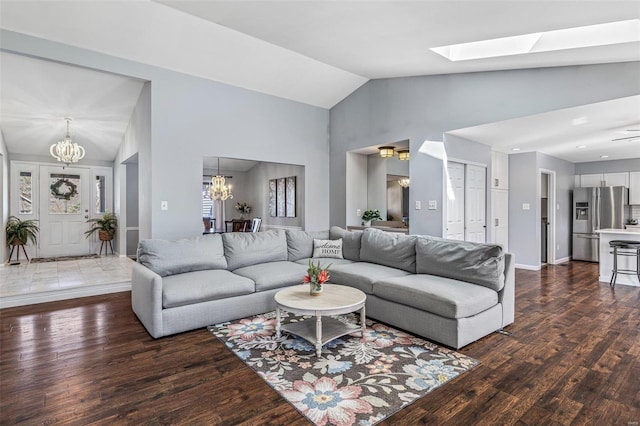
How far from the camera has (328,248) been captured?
4.71m

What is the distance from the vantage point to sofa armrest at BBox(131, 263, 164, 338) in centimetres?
299

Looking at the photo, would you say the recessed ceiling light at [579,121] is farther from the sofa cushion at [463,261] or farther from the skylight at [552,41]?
the sofa cushion at [463,261]

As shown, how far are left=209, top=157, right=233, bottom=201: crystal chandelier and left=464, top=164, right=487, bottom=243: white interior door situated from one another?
391 cm

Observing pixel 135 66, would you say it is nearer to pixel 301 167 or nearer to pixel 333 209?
pixel 301 167

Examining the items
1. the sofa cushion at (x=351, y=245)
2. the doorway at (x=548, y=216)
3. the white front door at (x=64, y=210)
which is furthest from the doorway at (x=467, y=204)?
the white front door at (x=64, y=210)

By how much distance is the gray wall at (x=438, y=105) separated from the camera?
3.59 m

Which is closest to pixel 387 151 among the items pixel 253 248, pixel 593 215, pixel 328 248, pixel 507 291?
pixel 328 248

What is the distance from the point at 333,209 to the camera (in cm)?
667

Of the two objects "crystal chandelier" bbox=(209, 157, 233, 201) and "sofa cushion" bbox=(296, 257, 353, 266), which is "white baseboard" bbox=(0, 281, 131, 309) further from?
"sofa cushion" bbox=(296, 257, 353, 266)

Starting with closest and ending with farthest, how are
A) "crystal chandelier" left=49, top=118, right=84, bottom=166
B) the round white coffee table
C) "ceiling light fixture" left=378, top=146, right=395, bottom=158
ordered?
the round white coffee table < "crystal chandelier" left=49, top=118, right=84, bottom=166 < "ceiling light fixture" left=378, top=146, right=395, bottom=158

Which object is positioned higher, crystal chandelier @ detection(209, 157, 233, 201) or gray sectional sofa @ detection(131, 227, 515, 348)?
crystal chandelier @ detection(209, 157, 233, 201)

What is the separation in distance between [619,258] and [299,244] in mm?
5172

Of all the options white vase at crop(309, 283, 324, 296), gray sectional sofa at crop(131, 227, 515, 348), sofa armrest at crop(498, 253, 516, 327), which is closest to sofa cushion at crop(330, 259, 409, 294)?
gray sectional sofa at crop(131, 227, 515, 348)

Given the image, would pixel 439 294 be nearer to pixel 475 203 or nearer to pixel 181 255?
pixel 181 255
